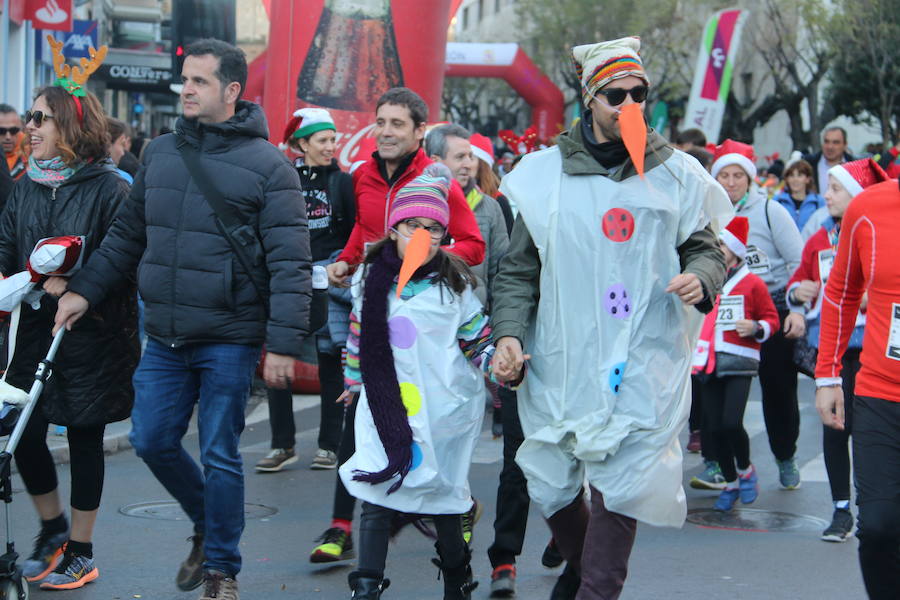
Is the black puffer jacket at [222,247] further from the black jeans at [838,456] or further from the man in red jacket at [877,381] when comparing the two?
the black jeans at [838,456]

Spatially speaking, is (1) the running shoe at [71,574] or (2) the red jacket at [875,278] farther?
(1) the running shoe at [71,574]

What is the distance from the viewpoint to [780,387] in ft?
26.0

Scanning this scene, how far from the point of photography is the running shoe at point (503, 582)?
5.54 m

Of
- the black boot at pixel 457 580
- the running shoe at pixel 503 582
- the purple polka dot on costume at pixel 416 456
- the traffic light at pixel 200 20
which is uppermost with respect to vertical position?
the traffic light at pixel 200 20

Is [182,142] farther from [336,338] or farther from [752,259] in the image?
[752,259]

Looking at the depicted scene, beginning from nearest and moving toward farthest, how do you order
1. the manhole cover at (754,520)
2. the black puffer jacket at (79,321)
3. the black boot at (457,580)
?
the black boot at (457,580) < the black puffer jacket at (79,321) < the manhole cover at (754,520)

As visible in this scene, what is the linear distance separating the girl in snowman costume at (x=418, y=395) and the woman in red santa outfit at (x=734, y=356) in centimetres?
277

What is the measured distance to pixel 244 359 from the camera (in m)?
5.08

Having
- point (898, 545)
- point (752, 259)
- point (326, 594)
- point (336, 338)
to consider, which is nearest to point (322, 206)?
point (336, 338)

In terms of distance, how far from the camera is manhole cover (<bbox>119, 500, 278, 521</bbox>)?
6.98 m

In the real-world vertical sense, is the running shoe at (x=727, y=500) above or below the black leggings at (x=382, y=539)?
below

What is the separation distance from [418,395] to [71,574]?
5.50ft

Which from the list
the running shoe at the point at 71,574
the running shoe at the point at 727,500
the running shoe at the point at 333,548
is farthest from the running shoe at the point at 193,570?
the running shoe at the point at 727,500

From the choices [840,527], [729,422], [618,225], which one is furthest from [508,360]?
[729,422]
